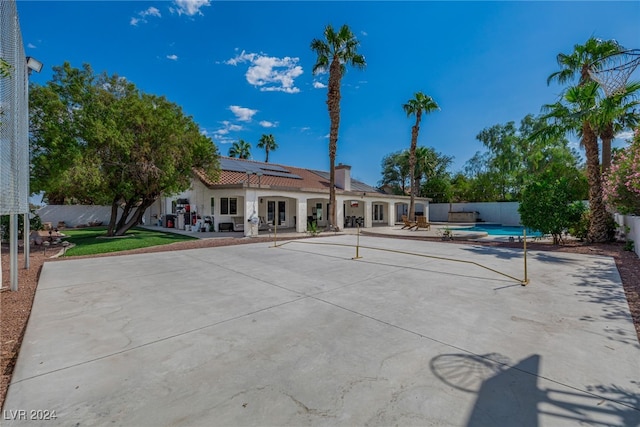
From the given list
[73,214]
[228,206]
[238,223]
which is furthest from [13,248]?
[73,214]

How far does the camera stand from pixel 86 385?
267 cm

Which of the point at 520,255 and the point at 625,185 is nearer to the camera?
the point at 625,185

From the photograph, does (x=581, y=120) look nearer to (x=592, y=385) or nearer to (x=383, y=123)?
(x=592, y=385)

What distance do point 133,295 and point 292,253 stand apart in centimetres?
569

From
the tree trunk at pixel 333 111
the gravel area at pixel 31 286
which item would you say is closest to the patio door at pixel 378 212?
the tree trunk at pixel 333 111

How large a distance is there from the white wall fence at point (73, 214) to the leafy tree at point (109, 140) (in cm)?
1170

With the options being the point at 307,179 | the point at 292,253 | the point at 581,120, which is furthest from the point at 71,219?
the point at 581,120

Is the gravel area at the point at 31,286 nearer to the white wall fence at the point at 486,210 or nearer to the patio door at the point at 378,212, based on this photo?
the patio door at the point at 378,212

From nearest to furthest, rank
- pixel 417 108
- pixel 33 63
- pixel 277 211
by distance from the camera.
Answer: pixel 33 63 → pixel 277 211 → pixel 417 108

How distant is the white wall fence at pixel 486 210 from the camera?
28419 mm

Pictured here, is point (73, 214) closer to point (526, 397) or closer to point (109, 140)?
point (109, 140)

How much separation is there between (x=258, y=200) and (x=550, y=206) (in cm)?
1598

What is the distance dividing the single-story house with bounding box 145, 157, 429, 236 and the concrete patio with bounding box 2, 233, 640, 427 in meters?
10.8

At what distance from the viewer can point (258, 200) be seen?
19.6 metres
